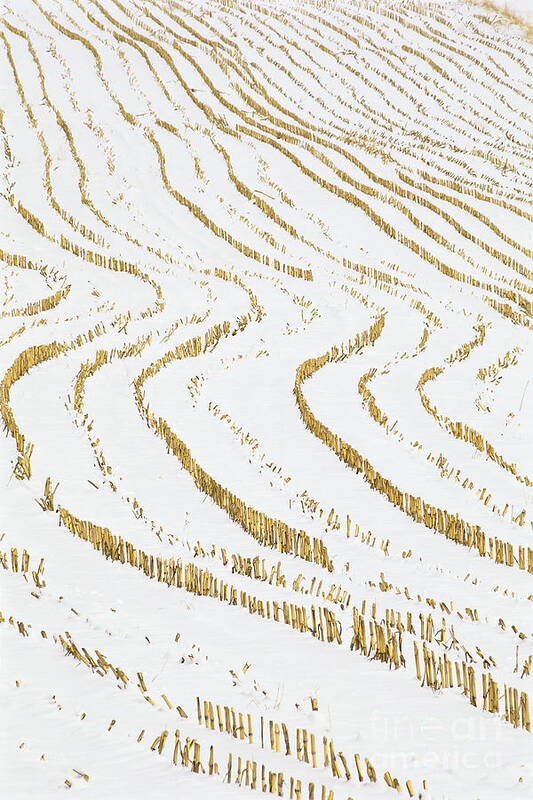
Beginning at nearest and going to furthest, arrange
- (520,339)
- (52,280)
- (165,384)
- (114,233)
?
(165,384), (520,339), (52,280), (114,233)

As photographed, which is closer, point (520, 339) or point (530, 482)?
point (530, 482)

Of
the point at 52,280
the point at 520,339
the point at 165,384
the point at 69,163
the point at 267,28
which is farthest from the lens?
the point at 267,28

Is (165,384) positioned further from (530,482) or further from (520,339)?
(520,339)

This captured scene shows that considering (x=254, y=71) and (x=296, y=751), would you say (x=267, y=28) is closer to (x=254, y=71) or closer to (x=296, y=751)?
(x=254, y=71)

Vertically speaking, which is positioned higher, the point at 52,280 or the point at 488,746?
the point at 52,280

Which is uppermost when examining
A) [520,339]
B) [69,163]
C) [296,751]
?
[69,163]

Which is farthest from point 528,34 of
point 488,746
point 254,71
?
point 488,746
